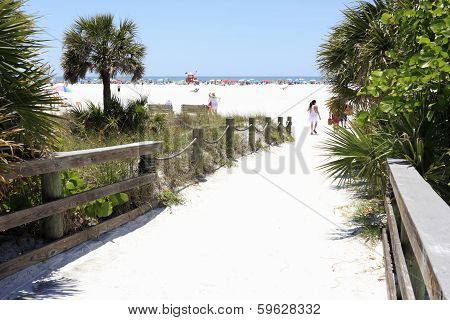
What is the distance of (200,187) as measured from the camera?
355 inches

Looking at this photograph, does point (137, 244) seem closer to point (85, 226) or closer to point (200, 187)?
point (85, 226)

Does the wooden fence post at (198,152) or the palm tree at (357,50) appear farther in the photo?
the wooden fence post at (198,152)

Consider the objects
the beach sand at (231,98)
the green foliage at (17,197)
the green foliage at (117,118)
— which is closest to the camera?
the green foliage at (17,197)

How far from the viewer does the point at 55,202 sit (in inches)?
193

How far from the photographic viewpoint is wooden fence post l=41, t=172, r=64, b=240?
492 cm

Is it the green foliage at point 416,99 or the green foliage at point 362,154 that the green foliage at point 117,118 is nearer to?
the green foliage at point 362,154

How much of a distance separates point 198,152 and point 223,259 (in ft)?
16.2

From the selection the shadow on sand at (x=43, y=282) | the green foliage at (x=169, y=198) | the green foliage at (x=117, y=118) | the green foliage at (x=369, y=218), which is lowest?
the shadow on sand at (x=43, y=282)

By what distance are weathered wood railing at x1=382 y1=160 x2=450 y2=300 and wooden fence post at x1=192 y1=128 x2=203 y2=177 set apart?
573cm

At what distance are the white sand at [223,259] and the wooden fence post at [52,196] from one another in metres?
0.28

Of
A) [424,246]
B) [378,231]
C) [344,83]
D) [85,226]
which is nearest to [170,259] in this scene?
[85,226]

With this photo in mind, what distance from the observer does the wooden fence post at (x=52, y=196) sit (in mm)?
4918

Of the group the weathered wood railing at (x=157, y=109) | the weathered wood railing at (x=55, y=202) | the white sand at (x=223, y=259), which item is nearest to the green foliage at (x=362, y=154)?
the white sand at (x=223, y=259)

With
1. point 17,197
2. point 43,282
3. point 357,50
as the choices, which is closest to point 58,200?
point 17,197
